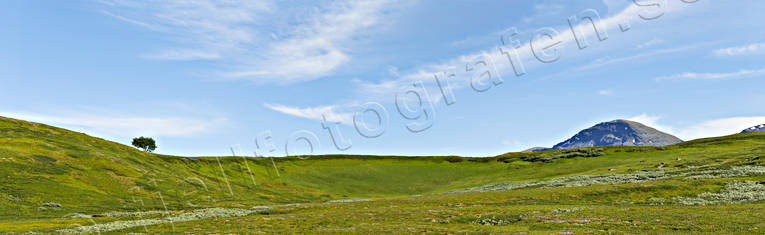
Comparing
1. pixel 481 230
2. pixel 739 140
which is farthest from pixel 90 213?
pixel 739 140

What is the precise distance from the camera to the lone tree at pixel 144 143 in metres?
185

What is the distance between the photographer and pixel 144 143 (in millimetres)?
186625

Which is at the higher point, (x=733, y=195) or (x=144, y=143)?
(x=144, y=143)

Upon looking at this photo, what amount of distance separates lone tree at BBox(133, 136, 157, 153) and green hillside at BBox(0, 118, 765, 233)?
50555 mm

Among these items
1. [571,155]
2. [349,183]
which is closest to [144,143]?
[349,183]

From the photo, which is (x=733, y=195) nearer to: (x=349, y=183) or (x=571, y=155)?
(x=571, y=155)

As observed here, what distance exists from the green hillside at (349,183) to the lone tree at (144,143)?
50555 mm

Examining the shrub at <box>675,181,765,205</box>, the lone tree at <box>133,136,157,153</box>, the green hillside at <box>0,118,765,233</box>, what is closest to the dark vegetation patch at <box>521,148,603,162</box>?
the green hillside at <box>0,118,765,233</box>

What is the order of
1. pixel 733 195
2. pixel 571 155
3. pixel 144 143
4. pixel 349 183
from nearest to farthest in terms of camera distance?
pixel 733 195, pixel 349 183, pixel 571 155, pixel 144 143

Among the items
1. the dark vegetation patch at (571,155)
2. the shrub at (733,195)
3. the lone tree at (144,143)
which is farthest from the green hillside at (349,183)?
the lone tree at (144,143)

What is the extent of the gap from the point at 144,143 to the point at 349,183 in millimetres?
114126

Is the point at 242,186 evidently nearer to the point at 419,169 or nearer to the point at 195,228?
the point at 419,169

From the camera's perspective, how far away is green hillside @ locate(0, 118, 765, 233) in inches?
1689

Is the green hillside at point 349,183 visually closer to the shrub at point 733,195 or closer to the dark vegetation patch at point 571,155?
the dark vegetation patch at point 571,155
